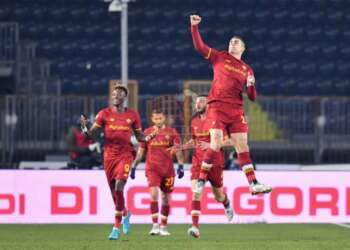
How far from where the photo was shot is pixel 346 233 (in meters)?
17.1

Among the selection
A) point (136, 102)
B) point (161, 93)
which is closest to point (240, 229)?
point (136, 102)

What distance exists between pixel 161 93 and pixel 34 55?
137 inches

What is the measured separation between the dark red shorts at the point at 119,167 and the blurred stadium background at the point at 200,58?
32.8ft

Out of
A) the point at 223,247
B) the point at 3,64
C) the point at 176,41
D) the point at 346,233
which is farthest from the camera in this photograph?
the point at 176,41

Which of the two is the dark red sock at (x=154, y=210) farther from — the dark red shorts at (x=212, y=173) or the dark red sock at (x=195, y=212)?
the dark red sock at (x=195, y=212)

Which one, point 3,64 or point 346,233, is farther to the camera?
point 3,64

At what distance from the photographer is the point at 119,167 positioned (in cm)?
1562

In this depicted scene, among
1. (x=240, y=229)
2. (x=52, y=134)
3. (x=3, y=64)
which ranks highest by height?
(x=3, y=64)

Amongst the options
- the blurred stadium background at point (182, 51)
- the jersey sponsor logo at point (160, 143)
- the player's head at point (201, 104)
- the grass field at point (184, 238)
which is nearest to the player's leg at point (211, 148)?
the grass field at point (184, 238)

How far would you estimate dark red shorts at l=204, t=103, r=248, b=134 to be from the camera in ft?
45.6

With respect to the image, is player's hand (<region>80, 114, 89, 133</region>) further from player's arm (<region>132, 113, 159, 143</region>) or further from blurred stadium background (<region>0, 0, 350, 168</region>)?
blurred stadium background (<region>0, 0, 350, 168</region>)

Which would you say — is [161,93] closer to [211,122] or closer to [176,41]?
[176,41]

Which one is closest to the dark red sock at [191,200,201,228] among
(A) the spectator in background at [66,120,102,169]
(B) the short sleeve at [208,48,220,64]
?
(B) the short sleeve at [208,48,220,64]

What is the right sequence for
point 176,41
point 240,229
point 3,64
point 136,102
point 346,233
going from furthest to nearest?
1. point 176,41
2. point 3,64
3. point 136,102
4. point 240,229
5. point 346,233
